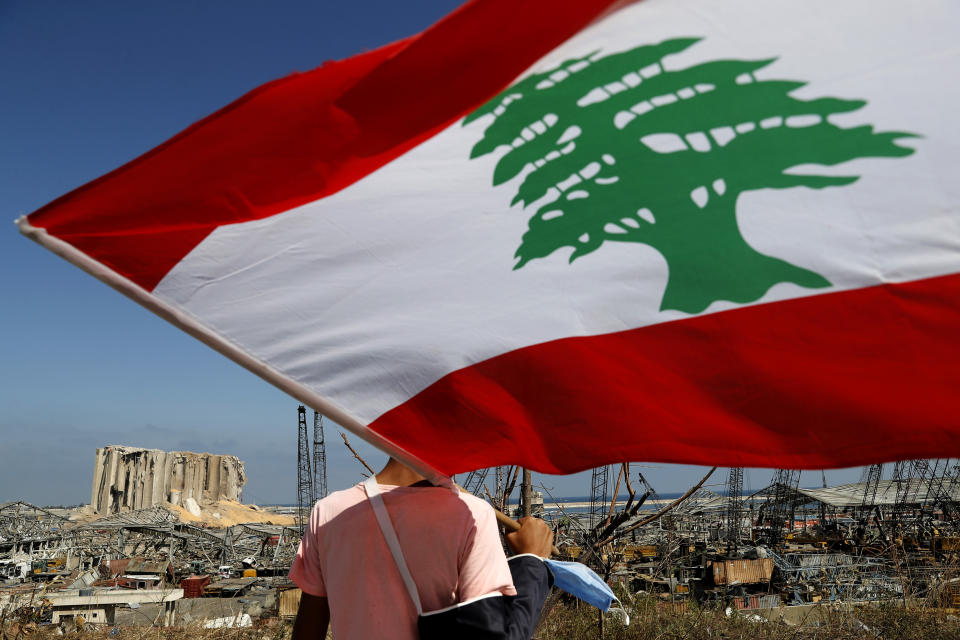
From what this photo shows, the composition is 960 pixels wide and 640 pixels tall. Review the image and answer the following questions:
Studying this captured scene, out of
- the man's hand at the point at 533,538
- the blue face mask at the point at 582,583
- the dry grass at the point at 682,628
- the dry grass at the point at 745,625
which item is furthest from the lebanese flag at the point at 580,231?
the dry grass at the point at 745,625

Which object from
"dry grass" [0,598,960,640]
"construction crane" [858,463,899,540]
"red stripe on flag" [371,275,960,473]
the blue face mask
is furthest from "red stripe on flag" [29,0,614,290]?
"construction crane" [858,463,899,540]

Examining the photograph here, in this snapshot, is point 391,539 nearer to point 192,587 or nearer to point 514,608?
point 514,608

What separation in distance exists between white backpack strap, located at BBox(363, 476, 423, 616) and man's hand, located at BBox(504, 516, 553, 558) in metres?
0.29

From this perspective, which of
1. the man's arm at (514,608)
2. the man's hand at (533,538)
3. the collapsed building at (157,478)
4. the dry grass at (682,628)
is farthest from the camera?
the collapsed building at (157,478)

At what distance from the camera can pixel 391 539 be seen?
1578mm

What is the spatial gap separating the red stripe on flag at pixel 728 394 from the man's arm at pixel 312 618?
46 cm

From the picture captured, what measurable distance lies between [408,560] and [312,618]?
Result: 15.9 inches

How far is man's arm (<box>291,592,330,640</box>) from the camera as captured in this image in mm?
1776

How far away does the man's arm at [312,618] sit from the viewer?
1776 mm

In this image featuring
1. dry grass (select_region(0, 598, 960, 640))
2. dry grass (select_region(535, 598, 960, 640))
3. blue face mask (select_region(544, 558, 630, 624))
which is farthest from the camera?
dry grass (select_region(535, 598, 960, 640))

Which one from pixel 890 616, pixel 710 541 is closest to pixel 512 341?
pixel 890 616

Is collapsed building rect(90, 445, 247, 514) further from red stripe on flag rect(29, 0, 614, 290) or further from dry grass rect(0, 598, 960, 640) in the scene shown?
red stripe on flag rect(29, 0, 614, 290)

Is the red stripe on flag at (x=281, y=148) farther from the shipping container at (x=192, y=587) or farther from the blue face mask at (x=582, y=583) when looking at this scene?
the shipping container at (x=192, y=587)

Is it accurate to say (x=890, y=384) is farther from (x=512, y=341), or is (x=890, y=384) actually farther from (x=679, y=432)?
(x=512, y=341)
